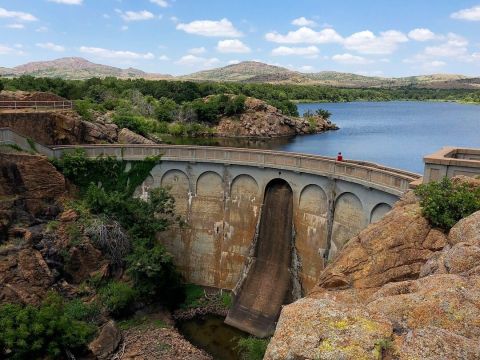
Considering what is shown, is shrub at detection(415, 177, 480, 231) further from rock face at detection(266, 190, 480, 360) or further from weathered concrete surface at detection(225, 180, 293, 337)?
weathered concrete surface at detection(225, 180, 293, 337)

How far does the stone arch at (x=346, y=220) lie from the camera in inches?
1035

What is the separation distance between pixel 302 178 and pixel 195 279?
479 inches

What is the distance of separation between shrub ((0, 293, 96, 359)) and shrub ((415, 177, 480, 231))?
1822 cm

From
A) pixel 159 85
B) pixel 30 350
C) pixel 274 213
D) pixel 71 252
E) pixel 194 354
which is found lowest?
pixel 194 354

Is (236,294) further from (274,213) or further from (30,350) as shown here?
(30,350)

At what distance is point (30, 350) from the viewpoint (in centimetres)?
2041

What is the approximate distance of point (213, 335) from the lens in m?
28.9

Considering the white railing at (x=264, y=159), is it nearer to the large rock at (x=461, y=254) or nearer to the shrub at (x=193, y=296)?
the large rock at (x=461, y=254)

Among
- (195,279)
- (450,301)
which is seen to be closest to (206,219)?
(195,279)

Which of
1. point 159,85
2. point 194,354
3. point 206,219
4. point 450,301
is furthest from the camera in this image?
point 159,85

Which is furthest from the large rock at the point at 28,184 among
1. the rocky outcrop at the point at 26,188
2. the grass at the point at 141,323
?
the grass at the point at 141,323

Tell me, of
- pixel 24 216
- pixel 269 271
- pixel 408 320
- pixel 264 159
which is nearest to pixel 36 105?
pixel 24 216

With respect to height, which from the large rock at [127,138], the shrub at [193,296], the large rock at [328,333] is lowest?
the shrub at [193,296]

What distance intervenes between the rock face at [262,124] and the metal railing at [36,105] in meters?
57.7
